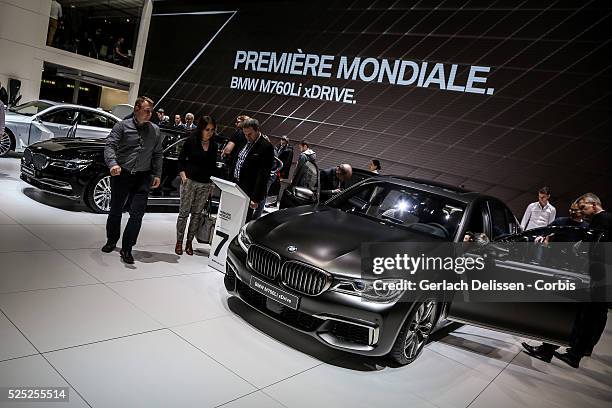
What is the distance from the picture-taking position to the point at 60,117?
816 cm

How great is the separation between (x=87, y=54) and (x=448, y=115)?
13944mm

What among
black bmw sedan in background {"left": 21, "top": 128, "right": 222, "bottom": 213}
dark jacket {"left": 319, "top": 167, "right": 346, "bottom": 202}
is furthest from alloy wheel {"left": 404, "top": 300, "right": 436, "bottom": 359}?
black bmw sedan in background {"left": 21, "top": 128, "right": 222, "bottom": 213}

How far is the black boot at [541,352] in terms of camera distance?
4039mm

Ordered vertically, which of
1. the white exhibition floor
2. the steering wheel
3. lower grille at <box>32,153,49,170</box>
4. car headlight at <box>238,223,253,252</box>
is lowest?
the white exhibition floor

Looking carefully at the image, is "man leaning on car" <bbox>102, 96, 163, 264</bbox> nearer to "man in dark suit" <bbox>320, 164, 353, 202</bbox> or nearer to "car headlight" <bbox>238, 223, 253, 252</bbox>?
"car headlight" <bbox>238, 223, 253, 252</bbox>

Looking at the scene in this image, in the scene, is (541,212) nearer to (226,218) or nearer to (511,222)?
(511,222)

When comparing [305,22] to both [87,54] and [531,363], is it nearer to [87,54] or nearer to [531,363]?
[87,54]

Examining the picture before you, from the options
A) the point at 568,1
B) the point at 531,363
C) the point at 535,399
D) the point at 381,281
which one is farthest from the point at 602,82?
the point at 381,281

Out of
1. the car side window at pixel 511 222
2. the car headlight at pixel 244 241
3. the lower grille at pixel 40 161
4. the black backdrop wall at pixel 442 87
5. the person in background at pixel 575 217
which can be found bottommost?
the lower grille at pixel 40 161

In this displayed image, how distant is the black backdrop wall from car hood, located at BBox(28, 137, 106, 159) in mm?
6192

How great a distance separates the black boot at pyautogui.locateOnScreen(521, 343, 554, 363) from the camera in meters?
4.04

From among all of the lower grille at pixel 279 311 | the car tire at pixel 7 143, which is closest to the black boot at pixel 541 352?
A: the lower grille at pixel 279 311

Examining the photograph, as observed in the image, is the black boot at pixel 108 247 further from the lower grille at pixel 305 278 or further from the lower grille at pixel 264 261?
the lower grille at pixel 305 278

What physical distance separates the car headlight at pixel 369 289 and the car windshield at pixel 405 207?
0.91 meters
